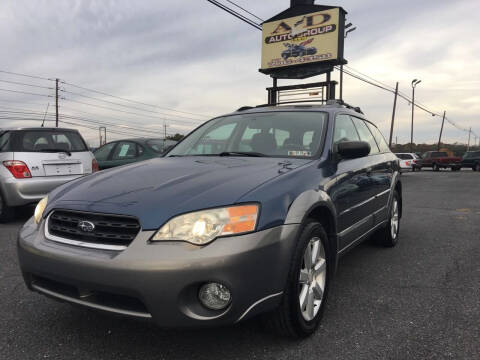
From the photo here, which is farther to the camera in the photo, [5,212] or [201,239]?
[5,212]

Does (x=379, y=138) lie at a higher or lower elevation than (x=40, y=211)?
higher

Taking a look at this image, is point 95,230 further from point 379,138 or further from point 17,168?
point 17,168

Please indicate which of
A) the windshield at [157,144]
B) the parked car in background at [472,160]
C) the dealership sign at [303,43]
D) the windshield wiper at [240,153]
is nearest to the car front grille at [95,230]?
the windshield wiper at [240,153]

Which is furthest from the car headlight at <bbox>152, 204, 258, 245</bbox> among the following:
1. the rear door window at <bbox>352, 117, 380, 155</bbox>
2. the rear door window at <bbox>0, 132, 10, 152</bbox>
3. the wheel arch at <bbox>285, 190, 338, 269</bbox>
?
the rear door window at <bbox>0, 132, 10, 152</bbox>

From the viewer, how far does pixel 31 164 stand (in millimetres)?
5906

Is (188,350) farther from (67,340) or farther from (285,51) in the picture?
(285,51)

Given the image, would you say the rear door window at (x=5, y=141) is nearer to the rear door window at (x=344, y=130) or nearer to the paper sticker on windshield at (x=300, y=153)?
the paper sticker on windshield at (x=300, y=153)

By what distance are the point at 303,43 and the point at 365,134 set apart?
14.9 m

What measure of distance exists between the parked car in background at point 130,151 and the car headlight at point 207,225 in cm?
638

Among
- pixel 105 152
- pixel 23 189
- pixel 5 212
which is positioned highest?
pixel 105 152

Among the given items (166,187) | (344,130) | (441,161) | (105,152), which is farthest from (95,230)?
(441,161)

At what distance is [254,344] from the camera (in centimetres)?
232

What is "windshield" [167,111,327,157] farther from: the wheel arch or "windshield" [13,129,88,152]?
"windshield" [13,129,88,152]

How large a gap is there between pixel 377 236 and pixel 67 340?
3.61 m
